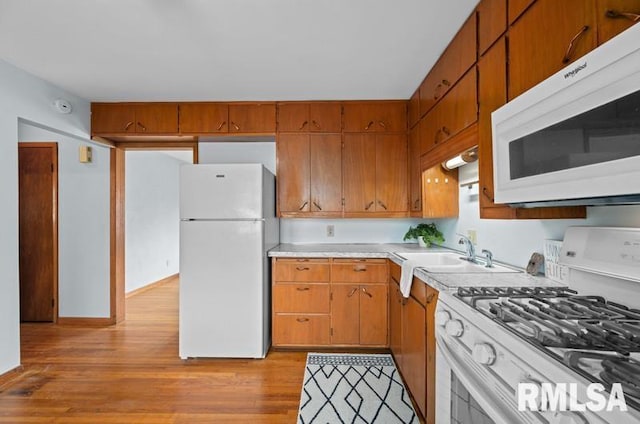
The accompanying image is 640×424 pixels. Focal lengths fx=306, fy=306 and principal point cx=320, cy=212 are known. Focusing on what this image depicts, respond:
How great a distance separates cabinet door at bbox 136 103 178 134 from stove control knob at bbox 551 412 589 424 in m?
3.35

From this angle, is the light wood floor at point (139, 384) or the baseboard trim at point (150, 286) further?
the baseboard trim at point (150, 286)

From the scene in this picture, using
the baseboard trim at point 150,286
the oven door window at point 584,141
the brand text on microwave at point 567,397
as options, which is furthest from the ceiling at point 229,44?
the baseboard trim at point 150,286

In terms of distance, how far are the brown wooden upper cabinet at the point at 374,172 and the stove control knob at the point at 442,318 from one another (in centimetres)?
184

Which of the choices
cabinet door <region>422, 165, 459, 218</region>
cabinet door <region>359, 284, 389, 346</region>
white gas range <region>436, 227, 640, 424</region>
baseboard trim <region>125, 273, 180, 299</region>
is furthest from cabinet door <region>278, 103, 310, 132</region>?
baseboard trim <region>125, 273, 180, 299</region>

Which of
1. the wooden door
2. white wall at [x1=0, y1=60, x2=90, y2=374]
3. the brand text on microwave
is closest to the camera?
the brand text on microwave

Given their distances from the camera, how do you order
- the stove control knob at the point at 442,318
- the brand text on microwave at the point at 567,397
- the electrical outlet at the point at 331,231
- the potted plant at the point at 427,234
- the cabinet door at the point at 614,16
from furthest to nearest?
the electrical outlet at the point at 331,231
the potted plant at the point at 427,234
the stove control knob at the point at 442,318
the cabinet door at the point at 614,16
the brand text on microwave at the point at 567,397

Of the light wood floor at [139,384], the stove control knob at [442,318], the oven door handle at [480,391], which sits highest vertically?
the stove control knob at [442,318]

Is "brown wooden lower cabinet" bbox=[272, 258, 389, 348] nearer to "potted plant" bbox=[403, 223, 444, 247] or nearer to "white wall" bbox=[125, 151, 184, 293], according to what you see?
"potted plant" bbox=[403, 223, 444, 247]

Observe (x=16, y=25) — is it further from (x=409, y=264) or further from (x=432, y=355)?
(x=432, y=355)

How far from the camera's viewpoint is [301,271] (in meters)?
2.76

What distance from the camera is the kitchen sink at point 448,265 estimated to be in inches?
69.9

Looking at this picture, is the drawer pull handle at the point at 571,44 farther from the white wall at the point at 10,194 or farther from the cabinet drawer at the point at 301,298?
the white wall at the point at 10,194

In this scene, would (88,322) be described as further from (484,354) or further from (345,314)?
(484,354)

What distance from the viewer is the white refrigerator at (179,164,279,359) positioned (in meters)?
2.62
